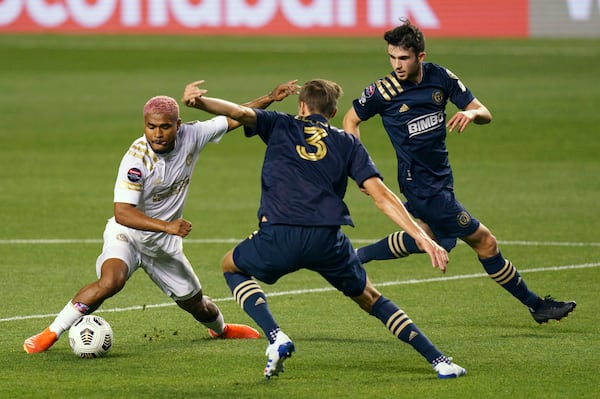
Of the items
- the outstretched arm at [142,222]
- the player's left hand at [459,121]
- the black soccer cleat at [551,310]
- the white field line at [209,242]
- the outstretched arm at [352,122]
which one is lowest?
the white field line at [209,242]

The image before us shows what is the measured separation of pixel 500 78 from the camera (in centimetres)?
A: 3284

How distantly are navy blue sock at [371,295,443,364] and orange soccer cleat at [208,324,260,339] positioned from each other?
6.17 ft

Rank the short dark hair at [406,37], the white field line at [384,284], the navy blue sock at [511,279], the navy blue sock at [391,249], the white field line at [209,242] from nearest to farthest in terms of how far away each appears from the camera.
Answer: the short dark hair at [406,37], the navy blue sock at [511,279], the white field line at [384,284], the navy blue sock at [391,249], the white field line at [209,242]

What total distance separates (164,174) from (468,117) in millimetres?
2294

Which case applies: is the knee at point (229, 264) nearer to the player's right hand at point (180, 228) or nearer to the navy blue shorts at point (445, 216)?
the player's right hand at point (180, 228)

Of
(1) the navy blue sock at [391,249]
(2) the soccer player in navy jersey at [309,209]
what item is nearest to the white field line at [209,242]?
(1) the navy blue sock at [391,249]

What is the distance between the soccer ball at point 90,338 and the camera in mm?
9219

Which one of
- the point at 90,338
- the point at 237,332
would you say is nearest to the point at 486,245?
the point at 237,332

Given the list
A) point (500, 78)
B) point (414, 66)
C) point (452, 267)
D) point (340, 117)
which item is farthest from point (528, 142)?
point (414, 66)

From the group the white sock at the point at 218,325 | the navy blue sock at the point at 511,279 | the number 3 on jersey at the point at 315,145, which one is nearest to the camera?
the number 3 on jersey at the point at 315,145

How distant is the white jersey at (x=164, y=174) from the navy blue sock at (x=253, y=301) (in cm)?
105

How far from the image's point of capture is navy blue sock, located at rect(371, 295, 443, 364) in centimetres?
848

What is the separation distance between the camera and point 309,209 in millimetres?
8492

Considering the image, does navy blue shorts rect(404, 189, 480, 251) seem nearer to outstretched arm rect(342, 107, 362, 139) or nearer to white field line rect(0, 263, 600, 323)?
outstretched arm rect(342, 107, 362, 139)
